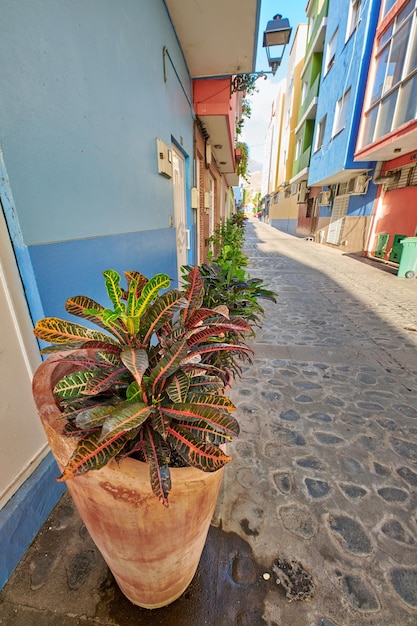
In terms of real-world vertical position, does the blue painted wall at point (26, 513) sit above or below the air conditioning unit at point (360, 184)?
below

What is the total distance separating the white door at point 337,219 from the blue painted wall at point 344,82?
4.57 ft

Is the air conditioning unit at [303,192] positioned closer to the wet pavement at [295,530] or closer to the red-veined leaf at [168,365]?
the wet pavement at [295,530]

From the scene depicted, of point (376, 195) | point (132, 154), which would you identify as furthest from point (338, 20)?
point (132, 154)

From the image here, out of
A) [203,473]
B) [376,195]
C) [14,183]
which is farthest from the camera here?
[376,195]

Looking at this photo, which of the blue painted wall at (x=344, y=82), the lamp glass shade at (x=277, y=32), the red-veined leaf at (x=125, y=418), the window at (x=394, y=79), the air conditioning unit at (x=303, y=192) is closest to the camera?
the red-veined leaf at (x=125, y=418)

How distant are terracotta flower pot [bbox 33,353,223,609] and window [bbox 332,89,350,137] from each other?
13.4 metres

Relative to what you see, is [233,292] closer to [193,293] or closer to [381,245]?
[193,293]

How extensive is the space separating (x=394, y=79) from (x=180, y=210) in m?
7.78

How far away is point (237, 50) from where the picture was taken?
388 cm

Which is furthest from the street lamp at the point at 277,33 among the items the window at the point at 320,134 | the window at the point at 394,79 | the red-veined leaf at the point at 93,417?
the window at the point at 320,134

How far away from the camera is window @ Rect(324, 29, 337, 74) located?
11961 mm

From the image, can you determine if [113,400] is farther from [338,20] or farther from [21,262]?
[338,20]

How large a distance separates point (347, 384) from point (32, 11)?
139 inches

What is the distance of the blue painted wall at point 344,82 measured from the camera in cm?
877
